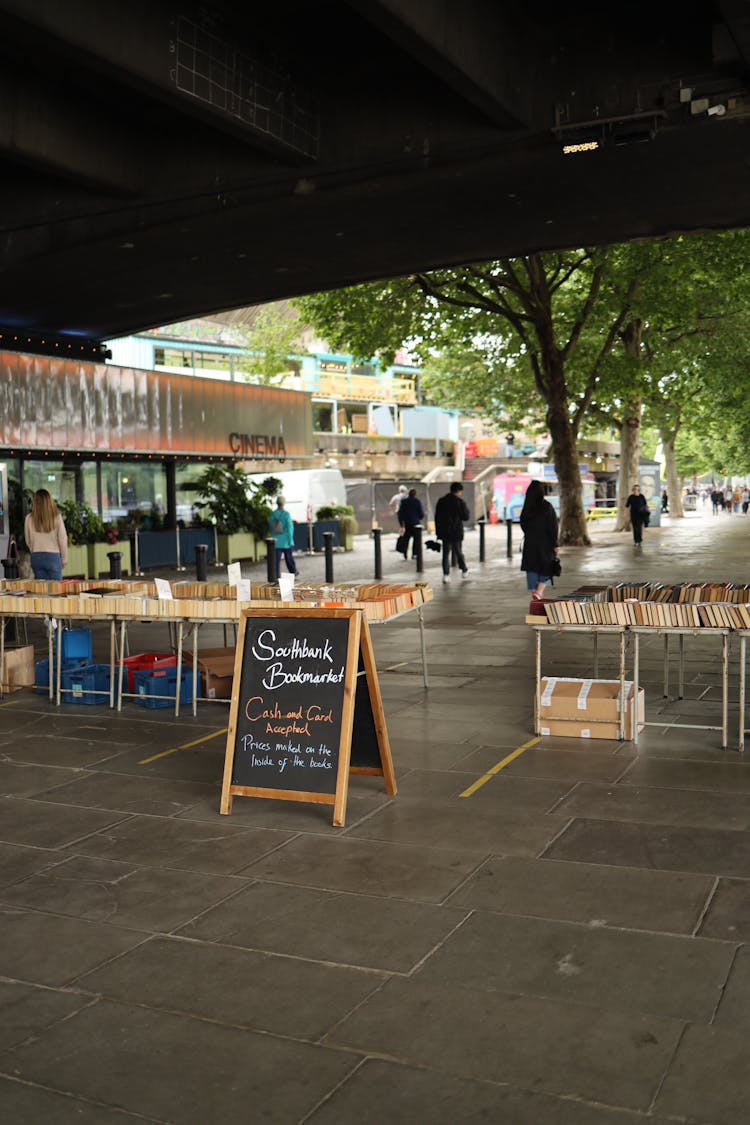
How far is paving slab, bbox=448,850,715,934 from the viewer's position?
5035 mm

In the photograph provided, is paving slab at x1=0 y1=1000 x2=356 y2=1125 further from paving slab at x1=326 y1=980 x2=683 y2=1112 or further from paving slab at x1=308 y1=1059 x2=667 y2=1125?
→ paving slab at x1=326 y1=980 x2=683 y2=1112

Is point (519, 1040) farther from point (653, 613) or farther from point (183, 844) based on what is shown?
point (653, 613)

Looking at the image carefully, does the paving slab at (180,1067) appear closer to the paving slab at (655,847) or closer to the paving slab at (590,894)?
the paving slab at (590,894)

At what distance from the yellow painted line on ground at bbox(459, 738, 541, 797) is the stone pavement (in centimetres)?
7

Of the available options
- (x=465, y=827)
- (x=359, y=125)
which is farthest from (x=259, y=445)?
(x=465, y=827)

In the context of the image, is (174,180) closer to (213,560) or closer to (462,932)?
(462,932)

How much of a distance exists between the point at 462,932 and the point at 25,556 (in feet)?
62.6

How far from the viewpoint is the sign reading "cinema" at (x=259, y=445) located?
1202 inches

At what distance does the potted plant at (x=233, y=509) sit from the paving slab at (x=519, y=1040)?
84.2ft

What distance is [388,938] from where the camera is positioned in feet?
16.0

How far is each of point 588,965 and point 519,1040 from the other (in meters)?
0.69

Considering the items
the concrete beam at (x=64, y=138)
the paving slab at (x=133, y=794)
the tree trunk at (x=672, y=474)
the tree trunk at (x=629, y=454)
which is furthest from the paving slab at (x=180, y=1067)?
the tree trunk at (x=672, y=474)

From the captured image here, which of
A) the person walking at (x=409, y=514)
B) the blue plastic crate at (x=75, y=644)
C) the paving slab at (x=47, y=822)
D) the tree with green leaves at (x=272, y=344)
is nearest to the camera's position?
the paving slab at (x=47, y=822)

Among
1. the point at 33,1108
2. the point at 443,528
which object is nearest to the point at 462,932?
the point at 33,1108
